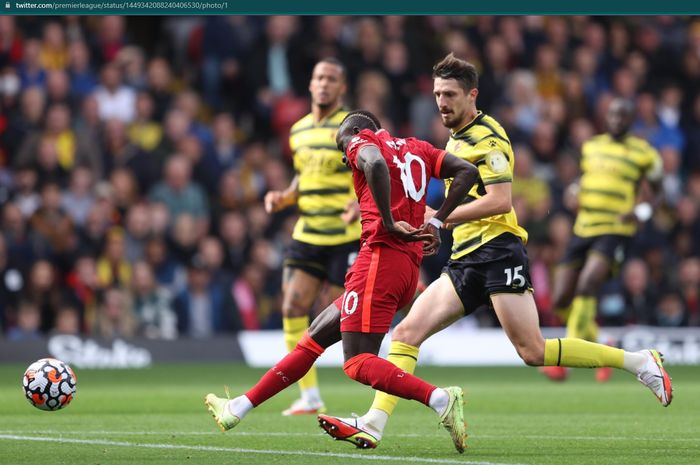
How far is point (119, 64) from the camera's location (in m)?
18.8

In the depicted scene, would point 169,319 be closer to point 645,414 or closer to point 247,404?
point 645,414

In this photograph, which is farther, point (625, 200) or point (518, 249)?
point (625, 200)

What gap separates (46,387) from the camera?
30.2 ft

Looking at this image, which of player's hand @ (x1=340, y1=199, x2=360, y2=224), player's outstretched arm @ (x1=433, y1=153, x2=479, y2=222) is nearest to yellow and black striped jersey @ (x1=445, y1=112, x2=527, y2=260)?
player's outstretched arm @ (x1=433, y1=153, x2=479, y2=222)

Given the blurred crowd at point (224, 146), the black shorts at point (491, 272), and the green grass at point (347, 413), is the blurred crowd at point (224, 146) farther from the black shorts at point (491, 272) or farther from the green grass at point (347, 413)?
the black shorts at point (491, 272)

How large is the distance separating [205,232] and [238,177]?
3.92ft

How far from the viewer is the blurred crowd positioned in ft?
56.2

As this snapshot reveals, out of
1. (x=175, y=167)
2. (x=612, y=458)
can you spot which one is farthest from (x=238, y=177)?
(x=612, y=458)

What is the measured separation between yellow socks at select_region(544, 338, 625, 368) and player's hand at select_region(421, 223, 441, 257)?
1.18m

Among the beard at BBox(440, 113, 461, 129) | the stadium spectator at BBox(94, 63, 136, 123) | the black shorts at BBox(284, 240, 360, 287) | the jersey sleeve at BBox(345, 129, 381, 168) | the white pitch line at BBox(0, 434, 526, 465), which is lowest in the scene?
the white pitch line at BBox(0, 434, 526, 465)


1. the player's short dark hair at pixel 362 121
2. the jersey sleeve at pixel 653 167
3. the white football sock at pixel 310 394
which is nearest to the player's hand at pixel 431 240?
the player's short dark hair at pixel 362 121

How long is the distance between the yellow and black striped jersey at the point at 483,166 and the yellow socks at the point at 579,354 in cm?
75

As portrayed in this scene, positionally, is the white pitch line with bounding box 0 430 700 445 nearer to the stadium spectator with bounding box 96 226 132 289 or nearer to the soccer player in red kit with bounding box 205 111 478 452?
the soccer player in red kit with bounding box 205 111 478 452

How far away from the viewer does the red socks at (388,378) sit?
7.75 metres
